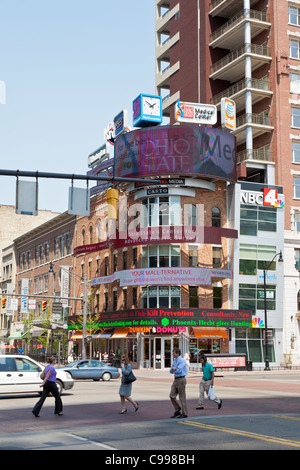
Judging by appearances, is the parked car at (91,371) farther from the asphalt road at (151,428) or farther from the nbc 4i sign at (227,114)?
the nbc 4i sign at (227,114)

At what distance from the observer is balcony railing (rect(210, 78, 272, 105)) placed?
66931 millimetres

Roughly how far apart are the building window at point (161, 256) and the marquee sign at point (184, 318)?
4.33 meters

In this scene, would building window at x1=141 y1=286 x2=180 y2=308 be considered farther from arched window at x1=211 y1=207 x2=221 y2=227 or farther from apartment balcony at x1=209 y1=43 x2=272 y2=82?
apartment balcony at x1=209 y1=43 x2=272 y2=82

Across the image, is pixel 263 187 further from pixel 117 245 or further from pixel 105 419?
pixel 105 419

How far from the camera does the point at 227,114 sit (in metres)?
62.7

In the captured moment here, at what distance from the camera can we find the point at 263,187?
6244 centimetres

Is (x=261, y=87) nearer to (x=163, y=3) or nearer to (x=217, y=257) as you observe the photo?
(x=217, y=257)

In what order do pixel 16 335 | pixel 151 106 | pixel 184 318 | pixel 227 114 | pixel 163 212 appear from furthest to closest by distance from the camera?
1. pixel 16 335
2. pixel 227 114
3. pixel 151 106
4. pixel 163 212
5. pixel 184 318

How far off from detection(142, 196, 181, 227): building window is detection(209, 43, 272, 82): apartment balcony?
20061mm

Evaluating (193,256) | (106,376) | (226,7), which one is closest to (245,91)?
(226,7)

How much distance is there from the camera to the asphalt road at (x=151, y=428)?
11633mm

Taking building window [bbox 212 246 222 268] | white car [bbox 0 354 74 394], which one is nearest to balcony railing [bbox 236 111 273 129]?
building window [bbox 212 246 222 268]

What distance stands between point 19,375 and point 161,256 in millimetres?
33917

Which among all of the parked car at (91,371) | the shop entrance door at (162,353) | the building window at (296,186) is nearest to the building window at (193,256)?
the shop entrance door at (162,353)
